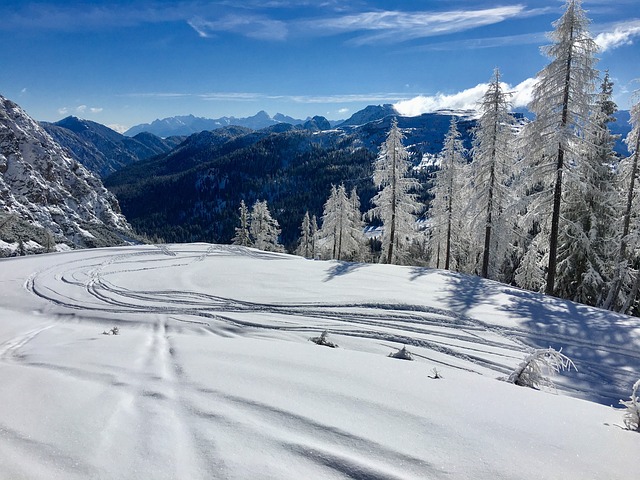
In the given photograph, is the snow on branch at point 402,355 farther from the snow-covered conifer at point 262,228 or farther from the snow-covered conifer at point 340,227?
the snow-covered conifer at point 262,228

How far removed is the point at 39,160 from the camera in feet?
454

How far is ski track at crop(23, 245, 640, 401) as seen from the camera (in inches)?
288

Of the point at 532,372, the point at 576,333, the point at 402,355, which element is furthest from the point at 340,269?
the point at 532,372

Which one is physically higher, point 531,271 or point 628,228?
point 628,228

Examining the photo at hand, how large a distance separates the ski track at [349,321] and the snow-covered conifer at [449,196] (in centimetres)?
1744

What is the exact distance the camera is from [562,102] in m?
14.1

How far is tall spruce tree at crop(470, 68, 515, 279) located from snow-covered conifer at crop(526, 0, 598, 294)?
4.19 m

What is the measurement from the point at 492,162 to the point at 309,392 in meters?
19.5

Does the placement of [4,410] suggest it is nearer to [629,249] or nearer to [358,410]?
[358,410]

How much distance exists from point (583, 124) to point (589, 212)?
687cm

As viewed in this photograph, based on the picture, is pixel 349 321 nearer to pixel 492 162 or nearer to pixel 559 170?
pixel 559 170

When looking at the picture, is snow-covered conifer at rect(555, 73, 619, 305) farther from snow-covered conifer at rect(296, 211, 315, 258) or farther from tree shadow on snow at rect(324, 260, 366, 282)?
snow-covered conifer at rect(296, 211, 315, 258)

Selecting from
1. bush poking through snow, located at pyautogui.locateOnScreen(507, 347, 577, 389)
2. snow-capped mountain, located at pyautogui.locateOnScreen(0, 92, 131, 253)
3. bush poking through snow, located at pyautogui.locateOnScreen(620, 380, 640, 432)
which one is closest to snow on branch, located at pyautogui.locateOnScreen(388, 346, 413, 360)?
bush poking through snow, located at pyautogui.locateOnScreen(507, 347, 577, 389)

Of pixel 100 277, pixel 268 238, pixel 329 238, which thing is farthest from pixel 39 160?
pixel 100 277
